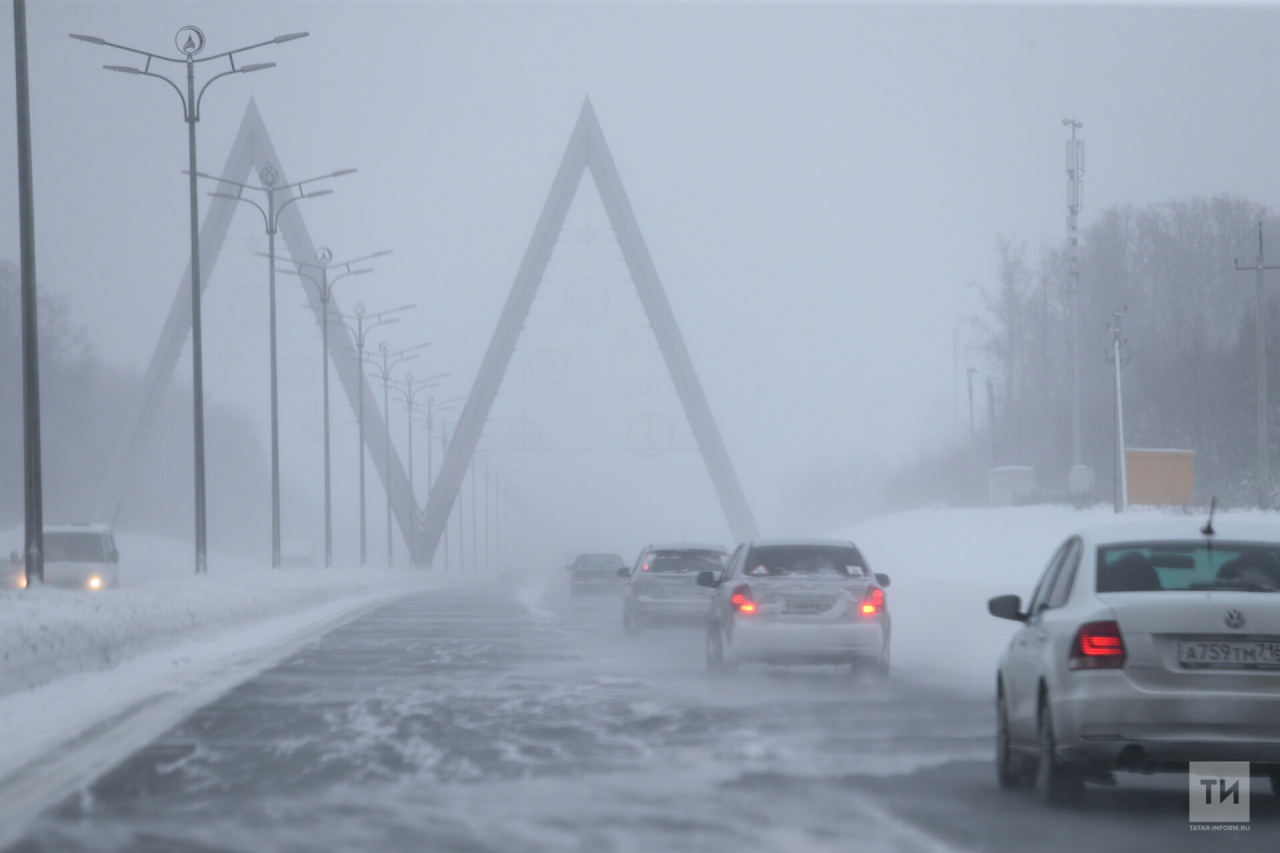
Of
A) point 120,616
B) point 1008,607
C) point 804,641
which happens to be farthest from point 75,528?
point 1008,607

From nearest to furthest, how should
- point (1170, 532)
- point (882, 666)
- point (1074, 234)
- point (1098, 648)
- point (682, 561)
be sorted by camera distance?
1. point (1098, 648)
2. point (1170, 532)
3. point (882, 666)
4. point (682, 561)
5. point (1074, 234)

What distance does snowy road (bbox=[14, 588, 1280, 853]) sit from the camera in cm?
777

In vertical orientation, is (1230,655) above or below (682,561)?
above

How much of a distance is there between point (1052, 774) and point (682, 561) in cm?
1742

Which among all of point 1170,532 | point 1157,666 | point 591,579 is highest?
point 1170,532

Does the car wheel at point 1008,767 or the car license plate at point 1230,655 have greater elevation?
the car license plate at point 1230,655

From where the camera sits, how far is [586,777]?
965 cm

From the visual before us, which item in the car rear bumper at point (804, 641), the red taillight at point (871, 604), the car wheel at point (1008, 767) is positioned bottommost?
the car rear bumper at point (804, 641)

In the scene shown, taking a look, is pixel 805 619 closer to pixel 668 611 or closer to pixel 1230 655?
pixel 668 611

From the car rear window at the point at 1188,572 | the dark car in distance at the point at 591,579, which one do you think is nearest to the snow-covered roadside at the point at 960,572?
the car rear window at the point at 1188,572

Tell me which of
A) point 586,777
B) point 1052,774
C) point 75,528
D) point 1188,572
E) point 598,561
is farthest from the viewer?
point 598,561

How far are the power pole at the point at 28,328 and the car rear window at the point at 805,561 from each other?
Answer: 7778 millimetres

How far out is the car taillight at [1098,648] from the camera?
8.23m

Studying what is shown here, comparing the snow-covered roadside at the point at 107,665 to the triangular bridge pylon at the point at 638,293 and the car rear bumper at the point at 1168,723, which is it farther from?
the triangular bridge pylon at the point at 638,293
